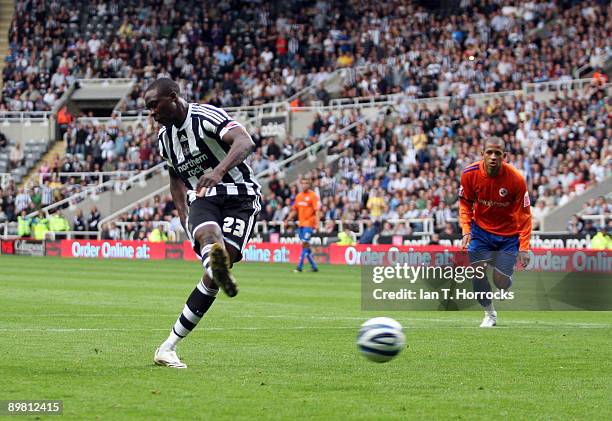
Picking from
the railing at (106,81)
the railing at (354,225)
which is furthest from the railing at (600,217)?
the railing at (106,81)

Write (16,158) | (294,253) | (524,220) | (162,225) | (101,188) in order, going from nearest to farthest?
(524,220) → (294,253) → (162,225) → (101,188) → (16,158)

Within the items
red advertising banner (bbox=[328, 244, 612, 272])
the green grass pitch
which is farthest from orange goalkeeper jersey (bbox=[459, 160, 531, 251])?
red advertising banner (bbox=[328, 244, 612, 272])

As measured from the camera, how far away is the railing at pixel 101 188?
149 ft

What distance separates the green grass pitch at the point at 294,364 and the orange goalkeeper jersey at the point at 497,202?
119 cm

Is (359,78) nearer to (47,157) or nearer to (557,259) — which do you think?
(47,157)

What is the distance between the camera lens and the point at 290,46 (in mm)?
50344

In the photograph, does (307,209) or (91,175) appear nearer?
(307,209)

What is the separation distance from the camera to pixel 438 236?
32.7 meters

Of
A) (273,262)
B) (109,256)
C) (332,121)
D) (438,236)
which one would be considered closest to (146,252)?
(109,256)

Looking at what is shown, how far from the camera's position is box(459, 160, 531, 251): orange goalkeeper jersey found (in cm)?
1439

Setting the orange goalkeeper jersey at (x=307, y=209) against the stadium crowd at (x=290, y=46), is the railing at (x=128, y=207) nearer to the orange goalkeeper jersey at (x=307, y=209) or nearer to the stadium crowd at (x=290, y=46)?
the stadium crowd at (x=290, y=46)

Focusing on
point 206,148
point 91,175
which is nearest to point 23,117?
point 91,175

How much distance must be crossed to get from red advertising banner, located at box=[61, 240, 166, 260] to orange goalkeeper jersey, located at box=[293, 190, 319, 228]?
35.5 ft

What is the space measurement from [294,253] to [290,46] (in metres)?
15.4
